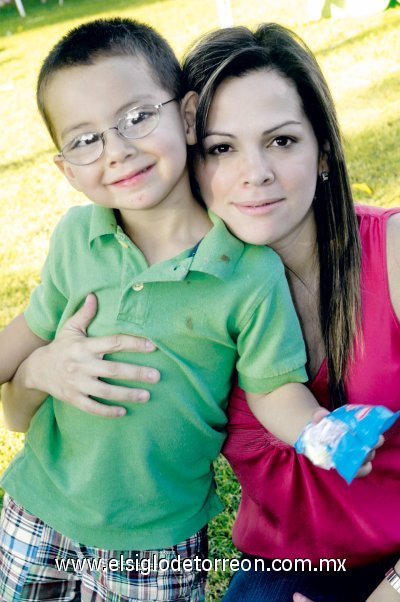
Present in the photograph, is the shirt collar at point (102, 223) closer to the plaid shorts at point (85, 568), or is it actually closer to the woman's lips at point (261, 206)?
the woman's lips at point (261, 206)

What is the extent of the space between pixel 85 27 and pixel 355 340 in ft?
3.46

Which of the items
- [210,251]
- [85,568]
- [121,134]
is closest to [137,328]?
[210,251]

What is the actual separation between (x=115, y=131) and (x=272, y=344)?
24.9 inches

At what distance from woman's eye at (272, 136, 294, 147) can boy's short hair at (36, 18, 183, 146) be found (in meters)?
0.27

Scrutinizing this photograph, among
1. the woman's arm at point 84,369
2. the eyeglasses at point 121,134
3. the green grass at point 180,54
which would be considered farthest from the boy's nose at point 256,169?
the green grass at point 180,54

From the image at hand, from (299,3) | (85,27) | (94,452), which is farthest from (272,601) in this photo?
(299,3)

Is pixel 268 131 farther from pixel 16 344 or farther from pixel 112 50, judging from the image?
pixel 16 344

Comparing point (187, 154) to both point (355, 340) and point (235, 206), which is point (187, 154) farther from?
point (355, 340)

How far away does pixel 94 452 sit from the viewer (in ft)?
6.73

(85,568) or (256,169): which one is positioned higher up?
(256,169)

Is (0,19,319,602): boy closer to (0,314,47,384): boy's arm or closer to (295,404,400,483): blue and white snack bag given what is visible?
(0,314,47,384): boy's arm

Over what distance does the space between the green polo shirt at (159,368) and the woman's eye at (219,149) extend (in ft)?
0.54

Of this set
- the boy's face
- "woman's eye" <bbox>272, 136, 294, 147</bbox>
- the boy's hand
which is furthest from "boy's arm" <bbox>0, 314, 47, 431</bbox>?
"woman's eye" <bbox>272, 136, 294, 147</bbox>

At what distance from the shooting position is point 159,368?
1990 mm
